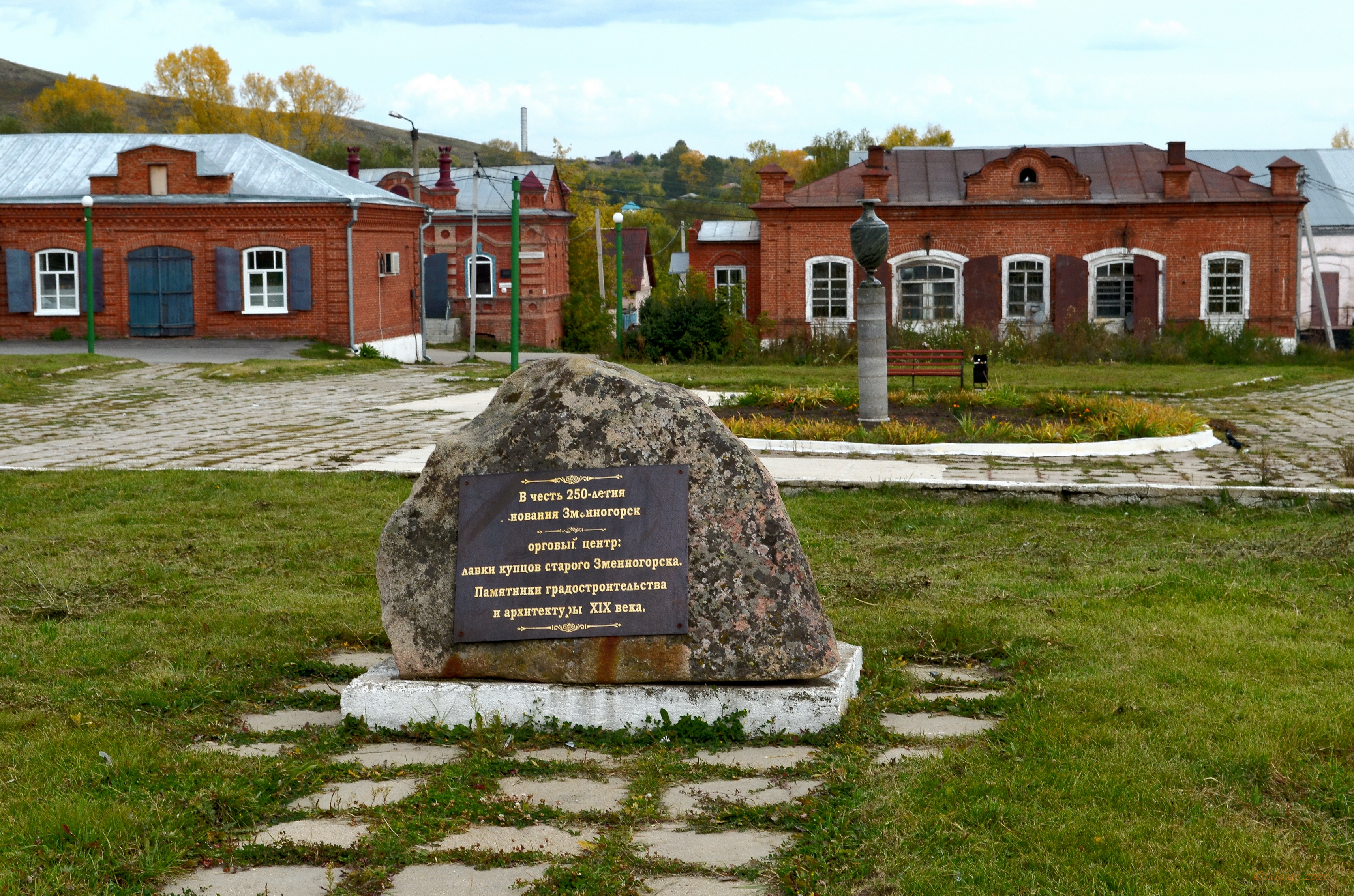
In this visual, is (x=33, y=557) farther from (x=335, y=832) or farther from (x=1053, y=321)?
(x=1053, y=321)

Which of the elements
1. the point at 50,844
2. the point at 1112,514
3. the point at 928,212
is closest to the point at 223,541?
the point at 50,844

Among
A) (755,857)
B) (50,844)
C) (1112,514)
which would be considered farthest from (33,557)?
(1112,514)

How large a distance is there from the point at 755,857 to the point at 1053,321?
103 feet

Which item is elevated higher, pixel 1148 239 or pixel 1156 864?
pixel 1148 239

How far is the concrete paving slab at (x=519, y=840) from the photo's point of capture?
3.69 m

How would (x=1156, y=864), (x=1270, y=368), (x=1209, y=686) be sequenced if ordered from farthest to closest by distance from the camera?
1. (x=1270, y=368)
2. (x=1209, y=686)
3. (x=1156, y=864)

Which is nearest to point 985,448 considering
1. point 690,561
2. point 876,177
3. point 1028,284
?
point 690,561

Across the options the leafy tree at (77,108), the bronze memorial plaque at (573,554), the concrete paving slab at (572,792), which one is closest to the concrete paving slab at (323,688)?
the bronze memorial plaque at (573,554)

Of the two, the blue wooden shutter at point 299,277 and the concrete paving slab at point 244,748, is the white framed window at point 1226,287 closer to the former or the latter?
the blue wooden shutter at point 299,277

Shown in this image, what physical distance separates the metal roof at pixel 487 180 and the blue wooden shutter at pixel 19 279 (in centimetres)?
1727

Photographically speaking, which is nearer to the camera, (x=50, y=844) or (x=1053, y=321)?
(x=50, y=844)

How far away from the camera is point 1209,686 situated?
16.1ft

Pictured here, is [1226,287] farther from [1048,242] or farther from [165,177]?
[165,177]

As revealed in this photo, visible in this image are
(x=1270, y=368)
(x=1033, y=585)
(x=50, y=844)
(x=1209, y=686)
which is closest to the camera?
(x=50, y=844)
